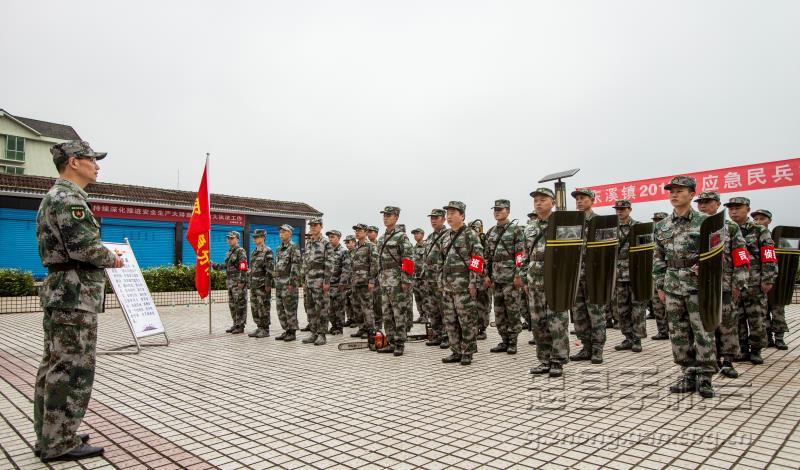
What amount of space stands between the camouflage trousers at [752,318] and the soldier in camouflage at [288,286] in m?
6.18

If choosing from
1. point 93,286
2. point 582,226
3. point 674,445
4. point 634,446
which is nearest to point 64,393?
point 93,286

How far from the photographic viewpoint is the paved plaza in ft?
9.90

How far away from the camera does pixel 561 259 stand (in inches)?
195

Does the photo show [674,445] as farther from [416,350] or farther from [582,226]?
[416,350]

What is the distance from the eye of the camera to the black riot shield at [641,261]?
20.1 ft

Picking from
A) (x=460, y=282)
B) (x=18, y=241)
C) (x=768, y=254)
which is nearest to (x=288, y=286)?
(x=460, y=282)

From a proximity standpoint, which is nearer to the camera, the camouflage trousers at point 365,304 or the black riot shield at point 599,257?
the black riot shield at point 599,257

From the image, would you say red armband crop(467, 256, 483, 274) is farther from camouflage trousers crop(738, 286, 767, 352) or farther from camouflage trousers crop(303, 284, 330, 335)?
camouflage trousers crop(738, 286, 767, 352)

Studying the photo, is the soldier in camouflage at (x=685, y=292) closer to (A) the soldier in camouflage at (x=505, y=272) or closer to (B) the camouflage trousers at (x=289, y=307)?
(A) the soldier in camouflage at (x=505, y=272)

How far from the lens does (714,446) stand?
3084 millimetres

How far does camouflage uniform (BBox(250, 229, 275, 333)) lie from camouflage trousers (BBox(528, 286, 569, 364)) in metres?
5.08

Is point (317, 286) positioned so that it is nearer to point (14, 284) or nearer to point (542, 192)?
point (542, 192)

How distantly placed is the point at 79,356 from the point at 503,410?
2992 millimetres

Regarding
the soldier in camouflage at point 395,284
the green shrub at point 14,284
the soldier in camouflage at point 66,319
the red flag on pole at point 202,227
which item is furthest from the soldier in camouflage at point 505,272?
the green shrub at point 14,284
